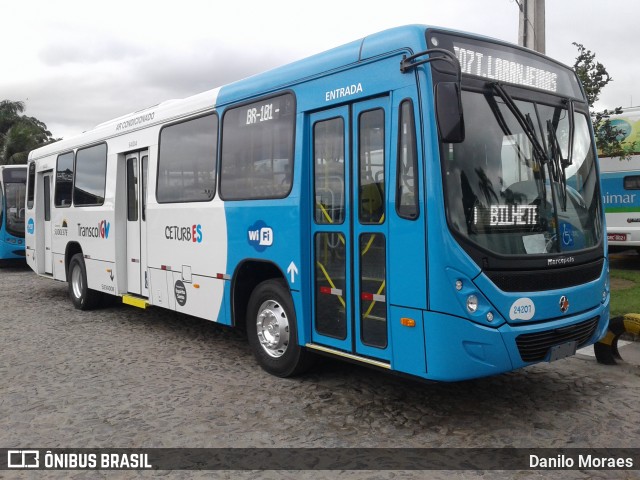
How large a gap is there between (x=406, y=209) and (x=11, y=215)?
1680 cm

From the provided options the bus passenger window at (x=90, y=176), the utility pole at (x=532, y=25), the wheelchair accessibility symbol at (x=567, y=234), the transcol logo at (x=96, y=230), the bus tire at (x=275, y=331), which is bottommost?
the bus tire at (x=275, y=331)

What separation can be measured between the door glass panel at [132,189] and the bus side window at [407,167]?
5237 millimetres

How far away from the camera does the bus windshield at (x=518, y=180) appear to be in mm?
4547

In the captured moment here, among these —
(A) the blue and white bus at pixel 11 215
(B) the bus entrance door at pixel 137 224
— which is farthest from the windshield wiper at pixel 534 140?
(A) the blue and white bus at pixel 11 215

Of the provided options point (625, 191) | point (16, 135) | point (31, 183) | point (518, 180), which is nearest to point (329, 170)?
point (518, 180)

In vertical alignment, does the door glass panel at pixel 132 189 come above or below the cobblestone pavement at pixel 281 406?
above

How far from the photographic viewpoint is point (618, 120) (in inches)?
559

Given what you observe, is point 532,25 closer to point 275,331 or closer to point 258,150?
point 258,150

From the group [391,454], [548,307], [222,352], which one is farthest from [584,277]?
[222,352]

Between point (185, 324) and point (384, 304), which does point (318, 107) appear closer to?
point (384, 304)

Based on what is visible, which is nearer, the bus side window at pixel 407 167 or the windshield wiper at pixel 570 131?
the bus side window at pixel 407 167

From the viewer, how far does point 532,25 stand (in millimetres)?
9383

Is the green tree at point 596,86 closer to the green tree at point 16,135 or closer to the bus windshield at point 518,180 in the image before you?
the bus windshield at point 518,180

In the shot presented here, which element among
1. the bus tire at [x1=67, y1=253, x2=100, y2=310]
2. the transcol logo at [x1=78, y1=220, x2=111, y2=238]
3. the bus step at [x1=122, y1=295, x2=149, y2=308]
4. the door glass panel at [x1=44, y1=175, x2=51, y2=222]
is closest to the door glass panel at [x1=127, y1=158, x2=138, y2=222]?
the transcol logo at [x1=78, y1=220, x2=111, y2=238]
